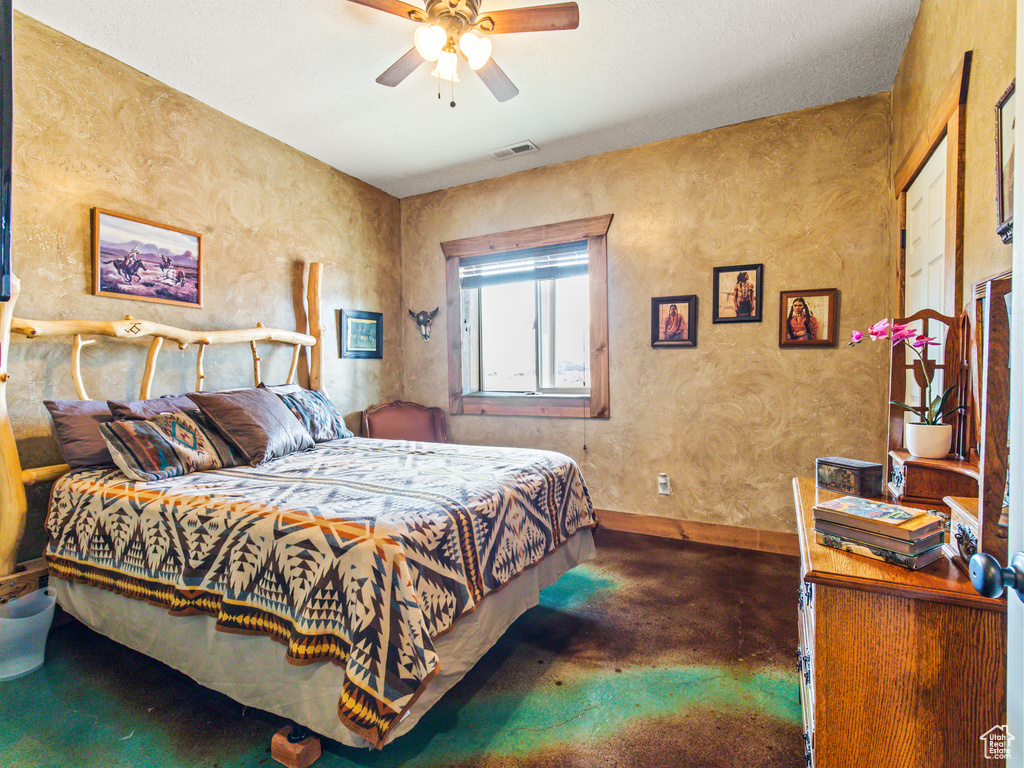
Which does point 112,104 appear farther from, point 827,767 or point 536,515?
point 827,767

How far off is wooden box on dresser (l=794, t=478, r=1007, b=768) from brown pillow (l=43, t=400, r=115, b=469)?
8.82ft

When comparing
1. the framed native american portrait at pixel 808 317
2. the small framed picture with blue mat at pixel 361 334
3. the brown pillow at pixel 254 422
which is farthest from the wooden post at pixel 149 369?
the framed native american portrait at pixel 808 317

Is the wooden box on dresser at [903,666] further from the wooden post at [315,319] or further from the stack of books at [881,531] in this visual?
the wooden post at [315,319]

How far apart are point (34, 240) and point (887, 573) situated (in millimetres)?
3401

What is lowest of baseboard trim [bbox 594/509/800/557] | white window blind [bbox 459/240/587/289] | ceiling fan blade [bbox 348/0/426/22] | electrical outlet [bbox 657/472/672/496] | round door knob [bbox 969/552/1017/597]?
baseboard trim [bbox 594/509/800/557]

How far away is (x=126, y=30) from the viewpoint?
222 centimetres

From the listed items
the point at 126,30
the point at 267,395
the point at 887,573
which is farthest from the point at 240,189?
the point at 887,573

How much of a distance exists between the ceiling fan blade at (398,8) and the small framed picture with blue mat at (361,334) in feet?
7.59

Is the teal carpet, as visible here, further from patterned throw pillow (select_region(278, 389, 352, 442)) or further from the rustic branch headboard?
patterned throw pillow (select_region(278, 389, 352, 442))

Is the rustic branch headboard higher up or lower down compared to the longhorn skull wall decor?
lower down

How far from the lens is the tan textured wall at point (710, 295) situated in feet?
9.20

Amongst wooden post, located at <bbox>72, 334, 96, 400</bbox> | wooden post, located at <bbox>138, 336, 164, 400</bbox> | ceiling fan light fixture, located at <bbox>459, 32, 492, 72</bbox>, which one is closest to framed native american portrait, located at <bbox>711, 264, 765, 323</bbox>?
ceiling fan light fixture, located at <bbox>459, 32, 492, 72</bbox>

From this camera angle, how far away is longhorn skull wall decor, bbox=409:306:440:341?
420 centimetres

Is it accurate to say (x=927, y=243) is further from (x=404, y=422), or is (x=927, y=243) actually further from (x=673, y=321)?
(x=404, y=422)
